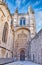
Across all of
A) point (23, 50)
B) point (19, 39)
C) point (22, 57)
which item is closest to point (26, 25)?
point (19, 39)

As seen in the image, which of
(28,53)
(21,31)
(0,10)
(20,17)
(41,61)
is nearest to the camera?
(41,61)

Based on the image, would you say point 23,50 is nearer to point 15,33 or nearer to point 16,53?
point 16,53

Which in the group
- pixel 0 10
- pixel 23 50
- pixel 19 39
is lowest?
pixel 23 50

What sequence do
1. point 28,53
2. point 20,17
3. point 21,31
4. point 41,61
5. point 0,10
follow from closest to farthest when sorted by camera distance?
point 41,61 < point 0,10 < point 28,53 < point 21,31 < point 20,17

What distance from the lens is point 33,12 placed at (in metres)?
26.1

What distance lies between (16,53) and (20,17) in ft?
27.4

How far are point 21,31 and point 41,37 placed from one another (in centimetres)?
1044

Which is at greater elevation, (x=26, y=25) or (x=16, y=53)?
(x=26, y=25)

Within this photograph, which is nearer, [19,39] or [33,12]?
[19,39]

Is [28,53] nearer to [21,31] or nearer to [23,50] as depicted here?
[23,50]

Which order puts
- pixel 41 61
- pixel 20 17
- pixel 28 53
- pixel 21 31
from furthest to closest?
pixel 20 17 < pixel 21 31 < pixel 28 53 < pixel 41 61

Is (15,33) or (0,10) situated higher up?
(0,10)

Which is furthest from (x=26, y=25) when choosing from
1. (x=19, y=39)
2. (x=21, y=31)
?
(x=19, y=39)

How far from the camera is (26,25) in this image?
78.2 ft
